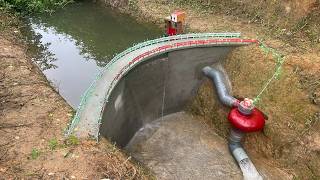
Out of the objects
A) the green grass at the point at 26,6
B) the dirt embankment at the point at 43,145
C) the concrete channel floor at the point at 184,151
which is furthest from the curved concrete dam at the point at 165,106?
the green grass at the point at 26,6

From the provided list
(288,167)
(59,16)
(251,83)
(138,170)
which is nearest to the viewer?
(138,170)

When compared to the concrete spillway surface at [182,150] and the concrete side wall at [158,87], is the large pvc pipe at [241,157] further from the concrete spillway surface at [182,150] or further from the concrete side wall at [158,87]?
the concrete side wall at [158,87]

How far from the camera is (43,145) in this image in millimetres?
13094

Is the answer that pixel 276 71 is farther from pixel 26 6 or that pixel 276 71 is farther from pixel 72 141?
pixel 26 6

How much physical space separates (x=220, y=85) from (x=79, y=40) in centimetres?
1119

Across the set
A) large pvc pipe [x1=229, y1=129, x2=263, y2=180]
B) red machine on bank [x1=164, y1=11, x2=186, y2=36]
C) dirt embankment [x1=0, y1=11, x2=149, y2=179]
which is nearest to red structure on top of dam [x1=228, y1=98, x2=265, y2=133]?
large pvc pipe [x1=229, y1=129, x2=263, y2=180]

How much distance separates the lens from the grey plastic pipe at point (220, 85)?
728 inches

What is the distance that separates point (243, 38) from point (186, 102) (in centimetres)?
492

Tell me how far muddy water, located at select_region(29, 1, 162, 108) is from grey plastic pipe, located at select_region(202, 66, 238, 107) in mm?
5956

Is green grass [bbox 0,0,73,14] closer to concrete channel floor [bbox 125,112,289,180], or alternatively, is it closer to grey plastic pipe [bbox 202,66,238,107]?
concrete channel floor [bbox 125,112,289,180]

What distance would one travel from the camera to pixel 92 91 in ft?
52.6

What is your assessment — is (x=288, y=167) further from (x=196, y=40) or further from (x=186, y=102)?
(x=196, y=40)

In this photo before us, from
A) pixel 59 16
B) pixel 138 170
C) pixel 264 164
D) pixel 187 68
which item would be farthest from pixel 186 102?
pixel 59 16

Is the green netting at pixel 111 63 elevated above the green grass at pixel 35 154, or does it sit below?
above
